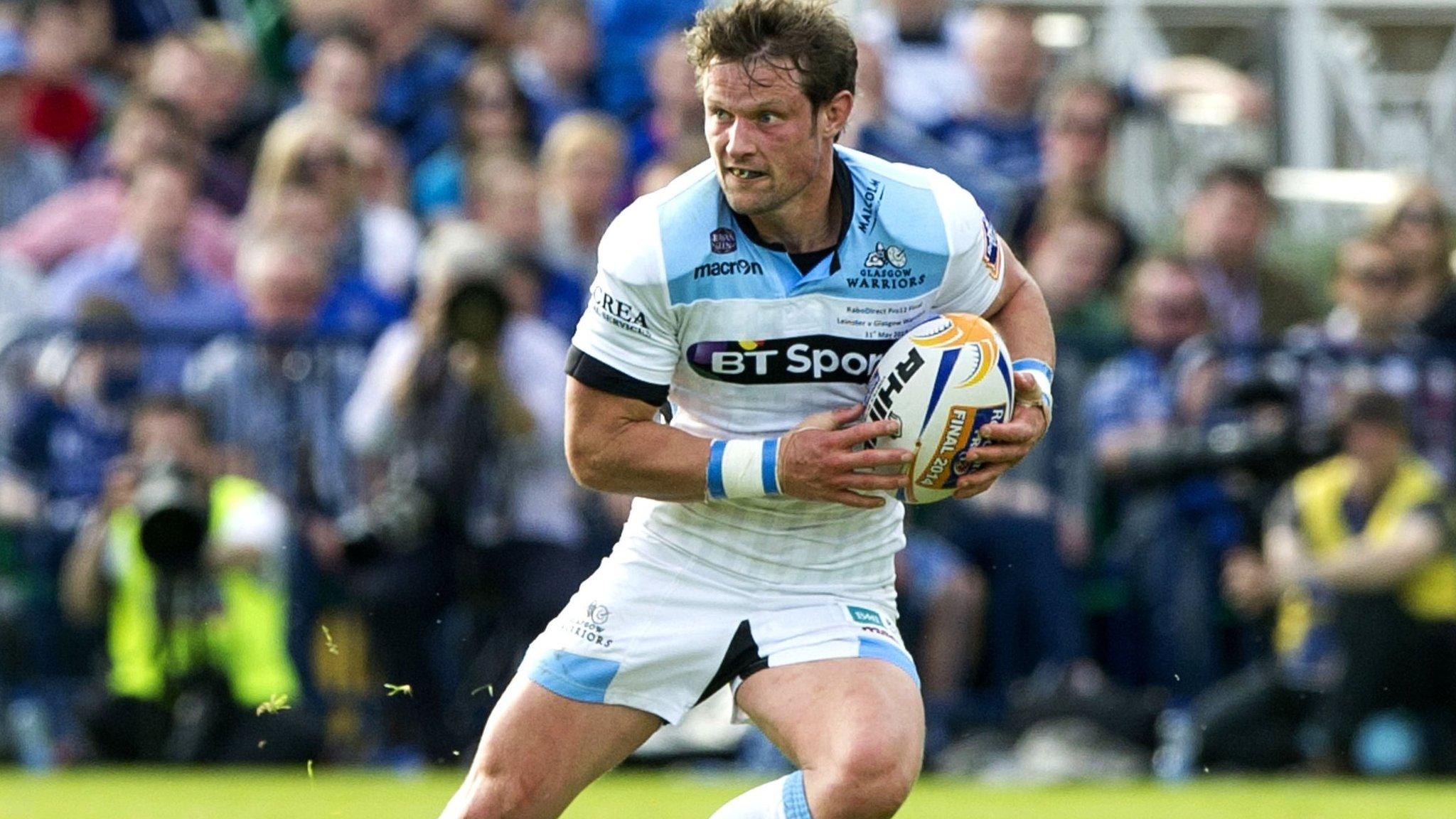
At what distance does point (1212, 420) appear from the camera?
36.9ft

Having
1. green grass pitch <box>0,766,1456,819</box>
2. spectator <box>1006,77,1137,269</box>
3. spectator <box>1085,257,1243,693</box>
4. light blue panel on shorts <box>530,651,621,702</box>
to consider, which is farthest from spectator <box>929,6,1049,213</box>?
light blue panel on shorts <box>530,651,621,702</box>

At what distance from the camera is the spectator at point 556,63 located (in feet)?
41.7

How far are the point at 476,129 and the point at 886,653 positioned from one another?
7.19m

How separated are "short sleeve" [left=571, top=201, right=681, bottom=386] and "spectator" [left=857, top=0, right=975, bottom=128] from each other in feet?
22.1

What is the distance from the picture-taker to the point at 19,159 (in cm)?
1238

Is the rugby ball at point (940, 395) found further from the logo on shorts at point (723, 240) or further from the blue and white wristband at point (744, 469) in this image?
the logo on shorts at point (723, 240)

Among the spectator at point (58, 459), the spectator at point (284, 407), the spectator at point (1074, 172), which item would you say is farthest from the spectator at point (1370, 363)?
the spectator at point (58, 459)

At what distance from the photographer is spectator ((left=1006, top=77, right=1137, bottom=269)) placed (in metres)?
11.7

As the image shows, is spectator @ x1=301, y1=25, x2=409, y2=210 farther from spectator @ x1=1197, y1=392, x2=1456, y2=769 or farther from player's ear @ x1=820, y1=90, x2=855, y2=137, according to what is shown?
player's ear @ x1=820, y1=90, x2=855, y2=137

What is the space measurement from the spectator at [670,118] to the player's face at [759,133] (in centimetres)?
609

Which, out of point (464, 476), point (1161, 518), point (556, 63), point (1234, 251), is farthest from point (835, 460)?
point (556, 63)

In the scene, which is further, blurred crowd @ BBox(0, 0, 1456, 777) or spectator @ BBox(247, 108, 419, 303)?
spectator @ BBox(247, 108, 419, 303)

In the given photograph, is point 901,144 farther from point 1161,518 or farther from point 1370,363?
point 1370,363

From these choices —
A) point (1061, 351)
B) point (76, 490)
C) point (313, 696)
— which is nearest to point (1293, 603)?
point (1061, 351)
